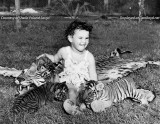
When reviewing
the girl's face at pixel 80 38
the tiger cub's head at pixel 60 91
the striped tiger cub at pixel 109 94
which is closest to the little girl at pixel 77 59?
the girl's face at pixel 80 38

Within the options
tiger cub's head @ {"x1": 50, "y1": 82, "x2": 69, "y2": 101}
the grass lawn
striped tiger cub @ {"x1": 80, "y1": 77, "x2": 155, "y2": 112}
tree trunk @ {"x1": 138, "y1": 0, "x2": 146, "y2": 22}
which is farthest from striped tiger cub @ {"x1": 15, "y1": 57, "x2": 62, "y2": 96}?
tree trunk @ {"x1": 138, "y1": 0, "x2": 146, "y2": 22}

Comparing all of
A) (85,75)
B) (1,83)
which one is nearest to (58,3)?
(1,83)

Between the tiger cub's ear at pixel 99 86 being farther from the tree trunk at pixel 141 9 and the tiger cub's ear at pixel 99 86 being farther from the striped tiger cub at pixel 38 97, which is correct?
the tree trunk at pixel 141 9

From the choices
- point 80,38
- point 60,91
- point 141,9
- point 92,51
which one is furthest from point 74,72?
point 141,9

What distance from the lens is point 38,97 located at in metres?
3.71

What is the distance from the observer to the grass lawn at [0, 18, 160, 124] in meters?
3.51

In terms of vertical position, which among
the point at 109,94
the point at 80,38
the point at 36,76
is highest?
the point at 80,38

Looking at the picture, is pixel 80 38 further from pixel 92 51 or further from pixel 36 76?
pixel 92 51

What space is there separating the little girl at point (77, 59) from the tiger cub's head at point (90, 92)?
0.65 feet

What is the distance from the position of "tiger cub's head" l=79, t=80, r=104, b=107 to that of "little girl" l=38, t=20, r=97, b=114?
199 mm

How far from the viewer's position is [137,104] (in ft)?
13.1

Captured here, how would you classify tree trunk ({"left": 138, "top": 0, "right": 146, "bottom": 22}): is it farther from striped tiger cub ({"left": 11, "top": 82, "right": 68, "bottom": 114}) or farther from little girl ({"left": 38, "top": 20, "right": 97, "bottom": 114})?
striped tiger cub ({"left": 11, "top": 82, "right": 68, "bottom": 114})

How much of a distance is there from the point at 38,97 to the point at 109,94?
100 cm

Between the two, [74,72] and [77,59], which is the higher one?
[77,59]
